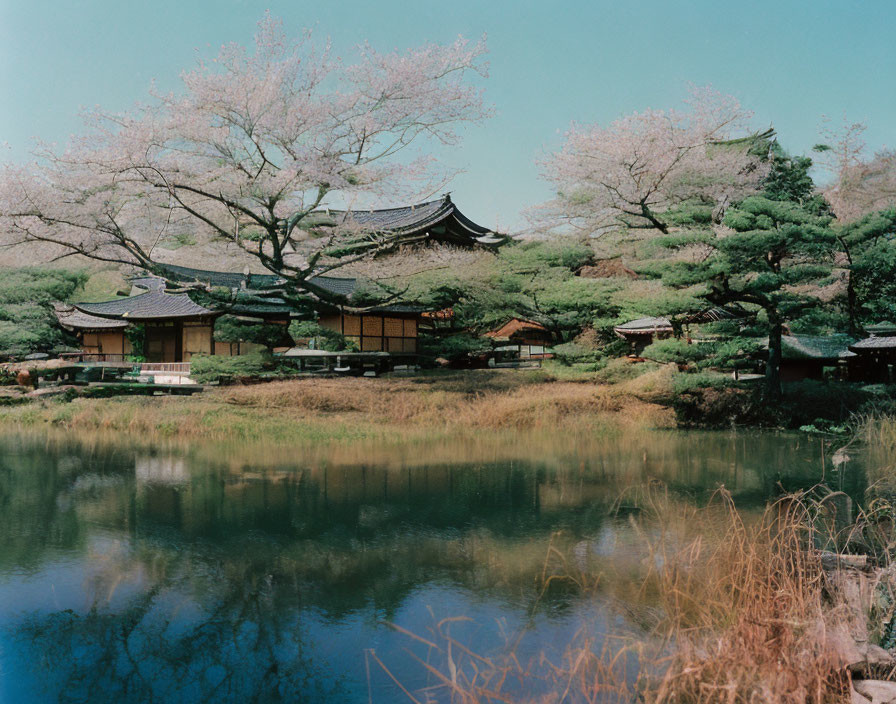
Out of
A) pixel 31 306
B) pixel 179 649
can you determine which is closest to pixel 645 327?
pixel 179 649

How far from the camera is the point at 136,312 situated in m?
16.5

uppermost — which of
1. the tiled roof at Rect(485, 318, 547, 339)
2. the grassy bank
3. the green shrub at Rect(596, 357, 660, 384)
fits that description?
the tiled roof at Rect(485, 318, 547, 339)

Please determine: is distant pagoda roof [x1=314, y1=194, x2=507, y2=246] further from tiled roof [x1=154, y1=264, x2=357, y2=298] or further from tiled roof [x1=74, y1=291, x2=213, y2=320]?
tiled roof [x1=74, y1=291, x2=213, y2=320]

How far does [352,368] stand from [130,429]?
5982mm

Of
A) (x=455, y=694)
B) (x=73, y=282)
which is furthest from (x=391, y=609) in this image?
(x=73, y=282)

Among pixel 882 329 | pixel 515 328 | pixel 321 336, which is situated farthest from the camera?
pixel 515 328

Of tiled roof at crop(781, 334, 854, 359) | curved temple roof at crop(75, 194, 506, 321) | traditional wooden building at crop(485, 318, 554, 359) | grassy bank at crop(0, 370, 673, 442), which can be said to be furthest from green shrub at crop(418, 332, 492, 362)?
tiled roof at crop(781, 334, 854, 359)

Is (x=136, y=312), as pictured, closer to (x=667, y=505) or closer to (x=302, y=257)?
(x=302, y=257)

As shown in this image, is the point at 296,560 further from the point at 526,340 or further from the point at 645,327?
the point at 526,340

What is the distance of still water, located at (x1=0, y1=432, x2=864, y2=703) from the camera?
282cm

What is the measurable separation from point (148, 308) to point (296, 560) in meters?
14.7

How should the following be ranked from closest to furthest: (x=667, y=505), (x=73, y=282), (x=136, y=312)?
(x=667, y=505)
(x=136, y=312)
(x=73, y=282)

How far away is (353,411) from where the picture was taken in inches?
455

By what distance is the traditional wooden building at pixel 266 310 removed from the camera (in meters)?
15.0
